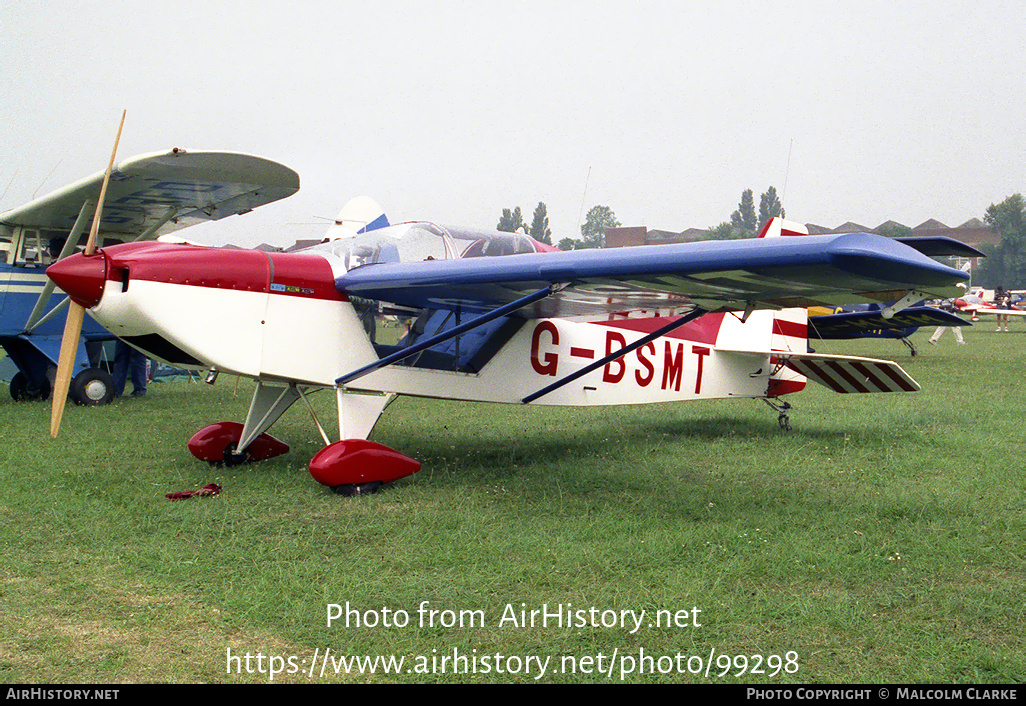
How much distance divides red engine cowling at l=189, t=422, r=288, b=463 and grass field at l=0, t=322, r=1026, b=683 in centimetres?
13

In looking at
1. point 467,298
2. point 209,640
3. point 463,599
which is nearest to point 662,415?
point 467,298

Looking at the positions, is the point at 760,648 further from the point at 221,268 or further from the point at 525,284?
the point at 221,268

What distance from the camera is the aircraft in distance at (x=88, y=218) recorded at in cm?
803

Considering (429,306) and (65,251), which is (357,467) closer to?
(429,306)

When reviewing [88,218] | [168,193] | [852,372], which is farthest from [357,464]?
[88,218]

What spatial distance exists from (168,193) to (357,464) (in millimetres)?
5226

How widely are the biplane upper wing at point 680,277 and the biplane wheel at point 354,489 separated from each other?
1.38 metres

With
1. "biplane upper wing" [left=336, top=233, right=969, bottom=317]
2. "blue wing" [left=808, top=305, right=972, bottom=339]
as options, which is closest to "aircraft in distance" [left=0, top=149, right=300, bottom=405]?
"biplane upper wing" [left=336, top=233, right=969, bottom=317]

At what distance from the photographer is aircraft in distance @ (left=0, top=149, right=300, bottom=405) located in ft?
26.3

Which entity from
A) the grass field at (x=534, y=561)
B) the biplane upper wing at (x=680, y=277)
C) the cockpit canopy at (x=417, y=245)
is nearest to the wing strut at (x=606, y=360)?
the biplane upper wing at (x=680, y=277)

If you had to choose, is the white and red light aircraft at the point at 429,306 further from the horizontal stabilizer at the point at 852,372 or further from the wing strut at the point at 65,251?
the wing strut at the point at 65,251

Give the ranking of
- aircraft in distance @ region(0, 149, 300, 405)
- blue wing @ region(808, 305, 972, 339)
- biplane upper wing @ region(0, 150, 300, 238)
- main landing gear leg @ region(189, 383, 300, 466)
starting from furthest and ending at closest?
blue wing @ region(808, 305, 972, 339) < aircraft in distance @ region(0, 149, 300, 405) < biplane upper wing @ region(0, 150, 300, 238) < main landing gear leg @ region(189, 383, 300, 466)

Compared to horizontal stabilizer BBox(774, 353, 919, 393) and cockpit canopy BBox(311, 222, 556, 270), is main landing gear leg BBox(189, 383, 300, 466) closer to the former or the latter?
cockpit canopy BBox(311, 222, 556, 270)

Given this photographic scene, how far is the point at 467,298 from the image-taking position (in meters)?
5.90
